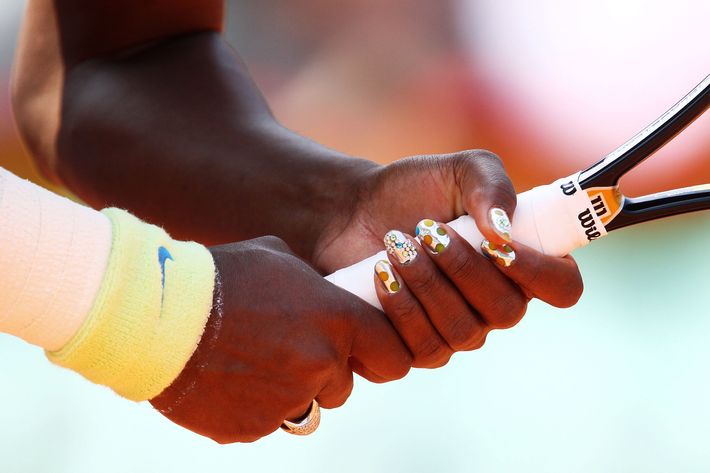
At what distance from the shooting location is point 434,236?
86 cm

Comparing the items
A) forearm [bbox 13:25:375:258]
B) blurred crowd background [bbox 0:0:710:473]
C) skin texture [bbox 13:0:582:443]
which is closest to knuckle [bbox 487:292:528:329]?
skin texture [bbox 13:0:582:443]

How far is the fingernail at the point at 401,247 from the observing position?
86 cm

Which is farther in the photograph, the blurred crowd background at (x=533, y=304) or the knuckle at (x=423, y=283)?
the blurred crowd background at (x=533, y=304)

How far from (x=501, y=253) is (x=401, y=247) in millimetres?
86

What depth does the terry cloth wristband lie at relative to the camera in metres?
0.73

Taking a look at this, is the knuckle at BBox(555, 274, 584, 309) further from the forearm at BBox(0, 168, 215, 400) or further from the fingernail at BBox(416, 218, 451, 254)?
the forearm at BBox(0, 168, 215, 400)

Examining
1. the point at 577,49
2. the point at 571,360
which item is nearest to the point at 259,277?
the point at 571,360

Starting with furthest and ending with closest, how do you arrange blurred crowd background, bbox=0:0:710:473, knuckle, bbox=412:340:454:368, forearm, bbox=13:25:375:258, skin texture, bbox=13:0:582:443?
1. blurred crowd background, bbox=0:0:710:473
2. forearm, bbox=13:25:375:258
3. knuckle, bbox=412:340:454:368
4. skin texture, bbox=13:0:582:443

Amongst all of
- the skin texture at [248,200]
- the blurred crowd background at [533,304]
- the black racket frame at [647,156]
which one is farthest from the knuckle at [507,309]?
the blurred crowd background at [533,304]

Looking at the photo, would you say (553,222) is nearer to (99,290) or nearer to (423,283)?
(423,283)

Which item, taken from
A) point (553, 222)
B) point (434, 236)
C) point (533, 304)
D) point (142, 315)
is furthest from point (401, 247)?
point (533, 304)

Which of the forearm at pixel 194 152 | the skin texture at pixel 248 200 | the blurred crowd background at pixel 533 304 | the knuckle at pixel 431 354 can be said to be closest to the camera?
the skin texture at pixel 248 200

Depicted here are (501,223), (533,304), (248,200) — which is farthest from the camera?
(533,304)

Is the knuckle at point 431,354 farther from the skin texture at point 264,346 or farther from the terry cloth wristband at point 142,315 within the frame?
the terry cloth wristband at point 142,315
